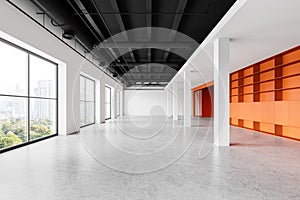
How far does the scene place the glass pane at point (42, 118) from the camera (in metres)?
6.81

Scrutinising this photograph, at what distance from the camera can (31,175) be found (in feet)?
11.4

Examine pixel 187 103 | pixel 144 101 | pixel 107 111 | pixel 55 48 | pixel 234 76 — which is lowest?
pixel 107 111

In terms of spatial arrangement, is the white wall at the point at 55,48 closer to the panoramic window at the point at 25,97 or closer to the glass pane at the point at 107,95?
the panoramic window at the point at 25,97

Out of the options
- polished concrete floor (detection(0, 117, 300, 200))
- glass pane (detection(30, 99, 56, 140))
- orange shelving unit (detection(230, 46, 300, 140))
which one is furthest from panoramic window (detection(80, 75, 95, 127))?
orange shelving unit (detection(230, 46, 300, 140))

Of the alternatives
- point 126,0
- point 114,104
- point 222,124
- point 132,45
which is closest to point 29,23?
point 126,0

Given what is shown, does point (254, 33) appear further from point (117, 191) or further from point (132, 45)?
point (117, 191)

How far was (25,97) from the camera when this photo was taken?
6355 millimetres

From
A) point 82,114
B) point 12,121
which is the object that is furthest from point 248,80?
point 12,121

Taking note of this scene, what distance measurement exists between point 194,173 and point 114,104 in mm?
16276

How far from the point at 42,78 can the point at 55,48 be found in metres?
0.93

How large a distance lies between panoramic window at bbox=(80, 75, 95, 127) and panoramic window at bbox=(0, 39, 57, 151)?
2905 mm

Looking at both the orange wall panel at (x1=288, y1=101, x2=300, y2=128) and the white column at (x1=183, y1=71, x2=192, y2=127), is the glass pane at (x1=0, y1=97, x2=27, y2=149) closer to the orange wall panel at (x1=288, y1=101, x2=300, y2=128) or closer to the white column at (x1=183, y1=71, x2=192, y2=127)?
the orange wall panel at (x1=288, y1=101, x2=300, y2=128)

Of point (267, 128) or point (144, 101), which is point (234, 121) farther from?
point (144, 101)

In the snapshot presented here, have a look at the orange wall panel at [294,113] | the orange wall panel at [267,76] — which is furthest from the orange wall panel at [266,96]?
the orange wall panel at [294,113]
